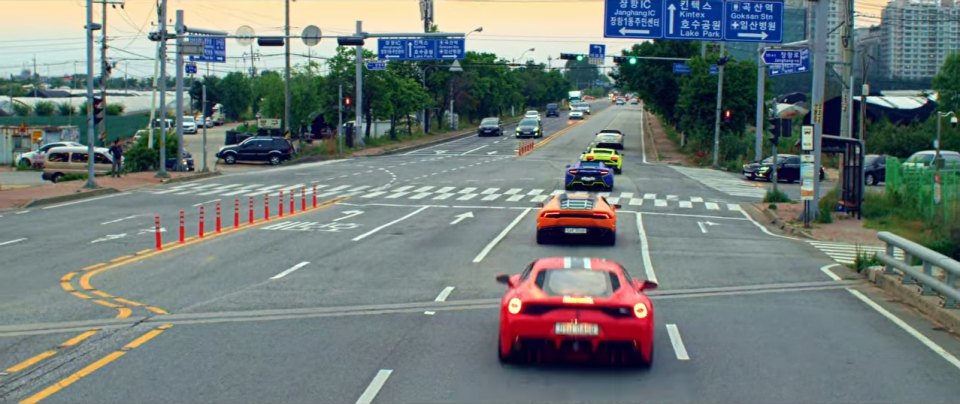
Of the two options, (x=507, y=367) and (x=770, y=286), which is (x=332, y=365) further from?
(x=770, y=286)

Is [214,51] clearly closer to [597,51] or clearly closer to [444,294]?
[597,51]

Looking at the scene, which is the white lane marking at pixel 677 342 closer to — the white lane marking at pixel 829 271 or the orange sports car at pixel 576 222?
the white lane marking at pixel 829 271

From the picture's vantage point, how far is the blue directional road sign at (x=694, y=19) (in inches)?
1542

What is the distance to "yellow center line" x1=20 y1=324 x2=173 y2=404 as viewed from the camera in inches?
376

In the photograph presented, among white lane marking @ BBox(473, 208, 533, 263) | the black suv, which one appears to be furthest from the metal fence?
the black suv

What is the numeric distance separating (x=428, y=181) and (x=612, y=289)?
120 feet

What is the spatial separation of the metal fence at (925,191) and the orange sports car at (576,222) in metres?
7.56

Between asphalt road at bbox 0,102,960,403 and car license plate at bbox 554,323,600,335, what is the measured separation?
18.3 inches

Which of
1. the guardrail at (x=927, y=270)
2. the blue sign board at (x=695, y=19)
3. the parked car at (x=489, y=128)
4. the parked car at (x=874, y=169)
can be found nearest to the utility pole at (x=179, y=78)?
the blue sign board at (x=695, y=19)

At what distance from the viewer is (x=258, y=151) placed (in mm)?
63656

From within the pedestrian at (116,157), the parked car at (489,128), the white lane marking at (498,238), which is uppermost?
the parked car at (489,128)

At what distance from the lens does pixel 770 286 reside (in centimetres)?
1798

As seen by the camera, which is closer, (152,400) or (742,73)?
(152,400)

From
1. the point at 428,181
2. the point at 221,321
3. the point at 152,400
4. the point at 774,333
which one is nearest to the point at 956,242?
the point at 774,333
